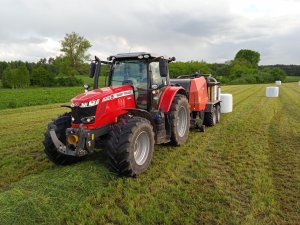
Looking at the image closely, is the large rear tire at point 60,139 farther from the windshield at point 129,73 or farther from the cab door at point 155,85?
the cab door at point 155,85

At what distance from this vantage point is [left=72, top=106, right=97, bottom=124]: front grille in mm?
5359

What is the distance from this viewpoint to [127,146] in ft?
16.4

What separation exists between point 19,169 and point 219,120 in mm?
7329

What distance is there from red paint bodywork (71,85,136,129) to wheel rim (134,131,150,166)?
0.62 metres

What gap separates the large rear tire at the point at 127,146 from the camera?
16.5 feet

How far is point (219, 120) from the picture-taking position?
1128 cm

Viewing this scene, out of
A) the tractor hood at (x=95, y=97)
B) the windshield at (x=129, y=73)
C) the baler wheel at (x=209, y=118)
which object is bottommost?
the baler wheel at (x=209, y=118)

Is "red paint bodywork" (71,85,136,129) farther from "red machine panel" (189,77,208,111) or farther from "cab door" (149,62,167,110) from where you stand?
"red machine panel" (189,77,208,111)

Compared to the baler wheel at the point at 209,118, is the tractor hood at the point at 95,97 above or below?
above

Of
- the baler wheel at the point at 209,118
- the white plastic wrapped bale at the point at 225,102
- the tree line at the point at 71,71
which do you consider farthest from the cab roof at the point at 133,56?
the tree line at the point at 71,71

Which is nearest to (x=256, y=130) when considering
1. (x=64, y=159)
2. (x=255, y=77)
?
(x=64, y=159)

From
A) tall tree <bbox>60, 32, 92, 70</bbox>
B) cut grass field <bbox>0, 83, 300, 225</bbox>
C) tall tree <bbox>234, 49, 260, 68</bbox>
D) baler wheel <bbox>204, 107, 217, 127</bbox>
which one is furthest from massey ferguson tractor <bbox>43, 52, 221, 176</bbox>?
tall tree <bbox>234, 49, 260, 68</bbox>

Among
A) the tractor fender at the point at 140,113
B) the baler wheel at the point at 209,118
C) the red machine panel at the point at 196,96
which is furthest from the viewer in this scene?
the baler wheel at the point at 209,118

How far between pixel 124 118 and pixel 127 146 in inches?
34.0
